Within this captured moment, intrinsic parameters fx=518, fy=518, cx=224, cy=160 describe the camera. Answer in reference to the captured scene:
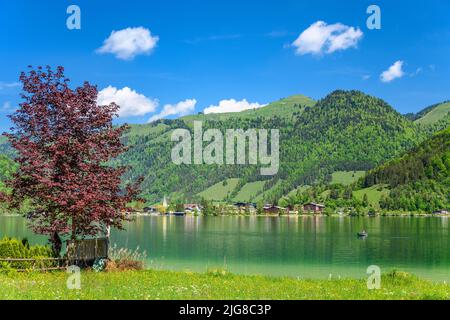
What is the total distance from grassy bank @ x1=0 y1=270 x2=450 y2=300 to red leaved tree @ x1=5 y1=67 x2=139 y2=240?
356 centimetres

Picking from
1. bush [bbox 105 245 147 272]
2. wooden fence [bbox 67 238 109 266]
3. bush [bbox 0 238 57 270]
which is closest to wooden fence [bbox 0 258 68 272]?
bush [bbox 0 238 57 270]

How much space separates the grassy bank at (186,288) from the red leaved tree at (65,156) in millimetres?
3563

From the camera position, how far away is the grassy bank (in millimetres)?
19578

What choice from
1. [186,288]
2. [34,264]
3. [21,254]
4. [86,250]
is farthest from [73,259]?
[186,288]

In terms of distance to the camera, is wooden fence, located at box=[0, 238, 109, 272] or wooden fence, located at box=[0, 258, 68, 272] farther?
wooden fence, located at box=[0, 238, 109, 272]

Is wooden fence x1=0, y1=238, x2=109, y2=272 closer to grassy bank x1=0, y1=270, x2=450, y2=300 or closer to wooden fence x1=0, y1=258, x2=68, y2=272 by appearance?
wooden fence x1=0, y1=258, x2=68, y2=272

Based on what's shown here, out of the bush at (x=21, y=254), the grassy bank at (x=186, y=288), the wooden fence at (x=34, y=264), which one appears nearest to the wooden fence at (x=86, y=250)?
the wooden fence at (x=34, y=264)

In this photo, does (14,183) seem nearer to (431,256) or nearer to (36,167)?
(36,167)

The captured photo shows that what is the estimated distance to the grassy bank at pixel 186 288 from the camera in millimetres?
19578

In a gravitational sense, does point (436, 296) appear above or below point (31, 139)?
below
